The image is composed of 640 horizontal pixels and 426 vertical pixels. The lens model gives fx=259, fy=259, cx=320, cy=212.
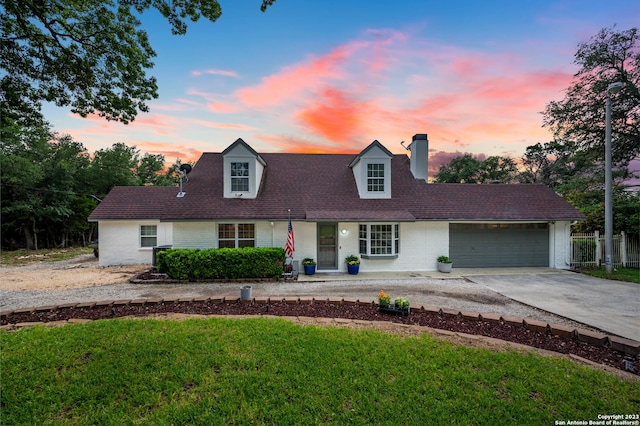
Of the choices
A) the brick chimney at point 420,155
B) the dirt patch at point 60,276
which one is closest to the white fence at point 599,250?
the brick chimney at point 420,155

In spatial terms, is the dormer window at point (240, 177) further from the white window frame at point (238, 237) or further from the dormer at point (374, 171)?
the dormer at point (374, 171)

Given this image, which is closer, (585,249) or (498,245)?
(498,245)

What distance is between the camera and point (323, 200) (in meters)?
13.0

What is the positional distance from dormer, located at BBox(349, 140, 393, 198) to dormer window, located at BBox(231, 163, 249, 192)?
18.9 feet

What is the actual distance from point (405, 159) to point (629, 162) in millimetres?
13582

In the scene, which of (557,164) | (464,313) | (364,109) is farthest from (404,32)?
(557,164)

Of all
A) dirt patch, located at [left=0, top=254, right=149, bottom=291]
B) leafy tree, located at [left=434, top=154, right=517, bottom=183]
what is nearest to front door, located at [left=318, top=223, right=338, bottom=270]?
dirt patch, located at [left=0, top=254, right=149, bottom=291]

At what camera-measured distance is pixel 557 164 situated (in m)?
32.7

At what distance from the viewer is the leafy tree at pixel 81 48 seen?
195 inches

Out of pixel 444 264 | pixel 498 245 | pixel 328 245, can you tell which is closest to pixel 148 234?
pixel 328 245

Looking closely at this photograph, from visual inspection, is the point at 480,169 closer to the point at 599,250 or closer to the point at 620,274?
the point at 599,250

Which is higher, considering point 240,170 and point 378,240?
point 240,170

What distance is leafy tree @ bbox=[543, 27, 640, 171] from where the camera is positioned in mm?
14289

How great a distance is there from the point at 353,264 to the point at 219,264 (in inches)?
222
